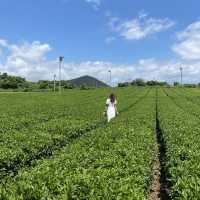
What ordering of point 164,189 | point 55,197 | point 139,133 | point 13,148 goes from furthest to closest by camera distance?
point 139,133 < point 13,148 < point 164,189 < point 55,197

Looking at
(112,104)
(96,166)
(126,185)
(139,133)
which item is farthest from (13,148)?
(112,104)

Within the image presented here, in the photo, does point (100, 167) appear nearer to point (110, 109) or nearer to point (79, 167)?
point (79, 167)

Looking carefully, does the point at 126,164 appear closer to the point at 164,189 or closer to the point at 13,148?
the point at 164,189

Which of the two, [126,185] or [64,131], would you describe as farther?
[64,131]

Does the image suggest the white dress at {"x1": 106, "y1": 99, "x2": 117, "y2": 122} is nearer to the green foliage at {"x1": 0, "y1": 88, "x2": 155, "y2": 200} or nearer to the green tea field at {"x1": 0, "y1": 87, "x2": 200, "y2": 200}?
the green tea field at {"x1": 0, "y1": 87, "x2": 200, "y2": 200}

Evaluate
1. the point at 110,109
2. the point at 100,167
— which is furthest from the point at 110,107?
the point at 100,167

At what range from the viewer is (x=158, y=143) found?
2409cm

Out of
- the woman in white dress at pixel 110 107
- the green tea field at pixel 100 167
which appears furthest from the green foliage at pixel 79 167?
the woman in white dress at pixel 110 107

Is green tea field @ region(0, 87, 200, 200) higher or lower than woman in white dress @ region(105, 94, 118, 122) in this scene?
lower

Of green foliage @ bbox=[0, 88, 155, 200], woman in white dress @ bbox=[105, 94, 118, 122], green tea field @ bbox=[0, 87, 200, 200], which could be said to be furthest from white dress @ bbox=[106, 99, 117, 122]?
green foliage @ bbox=[0, 88, 155, 200]

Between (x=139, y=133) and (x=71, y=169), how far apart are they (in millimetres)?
8912

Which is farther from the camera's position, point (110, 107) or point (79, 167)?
point (110, 107)

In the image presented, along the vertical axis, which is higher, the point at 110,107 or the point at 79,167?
the point at 110,107


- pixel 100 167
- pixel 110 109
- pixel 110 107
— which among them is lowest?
pixel 100 167
